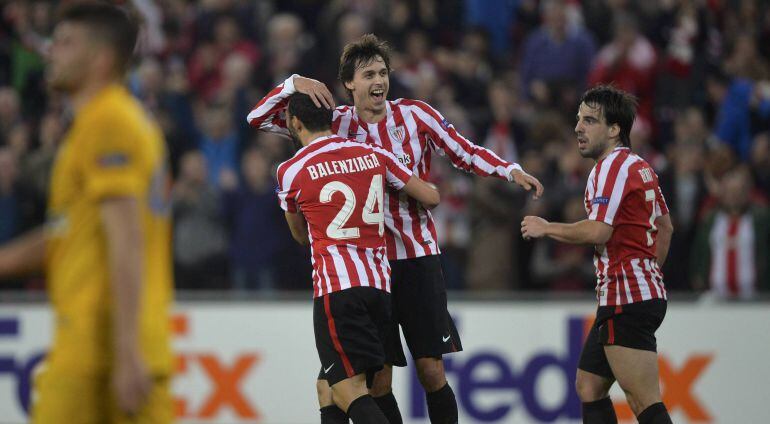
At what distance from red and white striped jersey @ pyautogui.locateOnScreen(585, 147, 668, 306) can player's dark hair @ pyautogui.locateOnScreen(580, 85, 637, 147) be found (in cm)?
17

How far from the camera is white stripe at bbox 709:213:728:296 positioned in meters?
11.5

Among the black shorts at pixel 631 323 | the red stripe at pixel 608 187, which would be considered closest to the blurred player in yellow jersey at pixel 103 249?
the red stripe at pixel 608 187

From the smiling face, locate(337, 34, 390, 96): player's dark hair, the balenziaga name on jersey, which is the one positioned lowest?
the balenziaga name on jersey

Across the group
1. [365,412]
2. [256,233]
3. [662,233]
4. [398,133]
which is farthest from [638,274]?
[256,233]

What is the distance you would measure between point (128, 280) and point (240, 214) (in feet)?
28.2

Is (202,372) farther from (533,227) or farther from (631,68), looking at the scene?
(631,68)

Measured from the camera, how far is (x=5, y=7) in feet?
49.8

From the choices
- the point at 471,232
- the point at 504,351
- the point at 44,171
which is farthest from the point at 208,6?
the point at 504,351

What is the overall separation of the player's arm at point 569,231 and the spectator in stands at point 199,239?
21.3 ft

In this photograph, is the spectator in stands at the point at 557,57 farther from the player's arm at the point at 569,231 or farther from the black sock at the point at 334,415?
the black sock at the point at 334,415

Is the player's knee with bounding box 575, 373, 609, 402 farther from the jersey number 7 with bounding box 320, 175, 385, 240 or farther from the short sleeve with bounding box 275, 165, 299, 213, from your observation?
the short sleeve with bounding box 275, 165, 299, 213

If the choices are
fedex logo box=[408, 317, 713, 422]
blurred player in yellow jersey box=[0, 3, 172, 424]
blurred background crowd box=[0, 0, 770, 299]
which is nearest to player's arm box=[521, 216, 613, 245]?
blurred player in yellow jersey box=[0, 3, 172, 424]

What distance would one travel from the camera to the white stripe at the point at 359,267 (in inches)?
252

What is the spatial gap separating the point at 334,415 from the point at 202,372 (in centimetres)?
448
